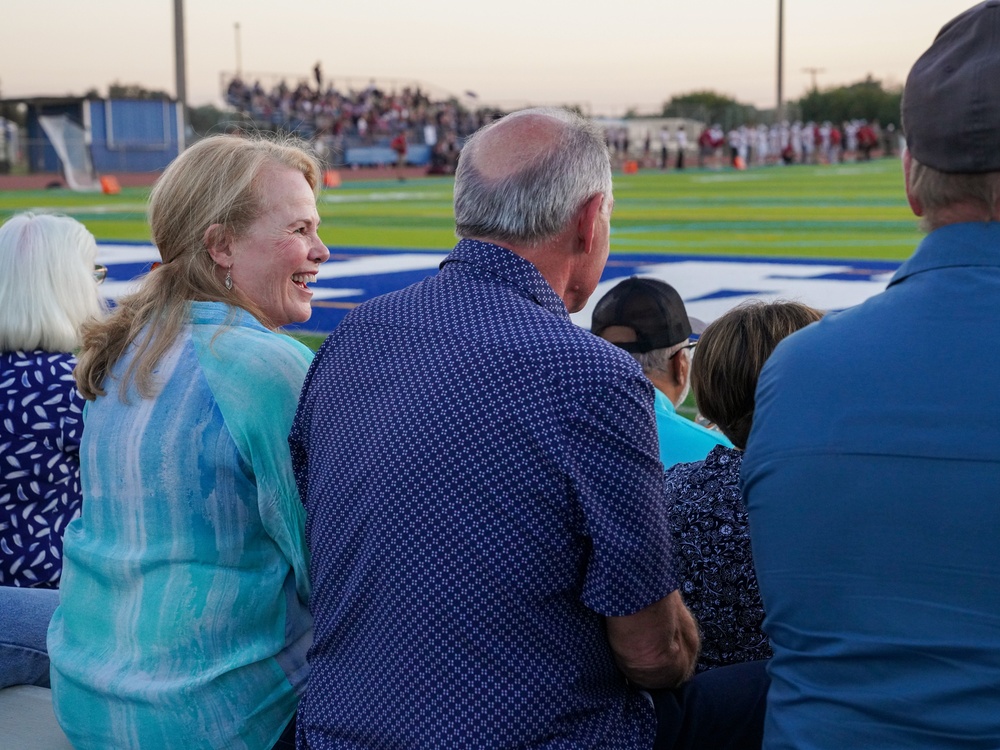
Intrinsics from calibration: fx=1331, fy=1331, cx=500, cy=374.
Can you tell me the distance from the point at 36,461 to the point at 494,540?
1700 mm

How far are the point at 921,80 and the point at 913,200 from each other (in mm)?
158

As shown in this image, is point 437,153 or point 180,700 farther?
point 437,153

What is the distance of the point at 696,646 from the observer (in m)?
2.09

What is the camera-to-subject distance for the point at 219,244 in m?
2.58

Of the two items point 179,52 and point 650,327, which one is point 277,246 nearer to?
point 650,327

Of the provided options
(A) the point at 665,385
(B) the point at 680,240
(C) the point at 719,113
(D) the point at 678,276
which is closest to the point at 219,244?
(A) the point at 665,385

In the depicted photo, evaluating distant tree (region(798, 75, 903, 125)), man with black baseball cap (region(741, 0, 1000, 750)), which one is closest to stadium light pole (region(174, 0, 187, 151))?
man with black baseball cap (region(741, 0, 1000, 750))

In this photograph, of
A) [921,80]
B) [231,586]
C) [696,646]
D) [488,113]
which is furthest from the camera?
[488,113]

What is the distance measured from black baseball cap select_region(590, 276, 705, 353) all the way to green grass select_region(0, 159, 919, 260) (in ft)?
16.9

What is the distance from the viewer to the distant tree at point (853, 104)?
84.8 meters

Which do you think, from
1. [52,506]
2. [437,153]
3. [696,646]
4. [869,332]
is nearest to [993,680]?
[869,332]

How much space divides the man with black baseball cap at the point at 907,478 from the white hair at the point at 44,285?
208cm

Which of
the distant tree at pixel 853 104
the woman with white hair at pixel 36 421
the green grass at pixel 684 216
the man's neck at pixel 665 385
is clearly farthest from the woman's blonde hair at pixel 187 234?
the distant tree at pixel 853 104

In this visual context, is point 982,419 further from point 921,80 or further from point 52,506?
point 52,506
